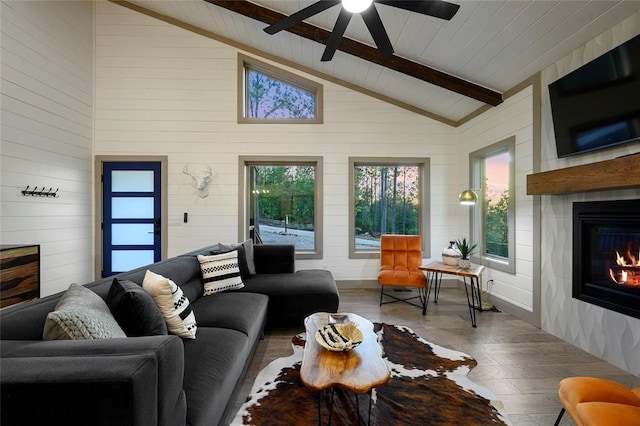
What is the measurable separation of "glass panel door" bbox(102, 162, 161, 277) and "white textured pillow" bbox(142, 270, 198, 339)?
10.6 feet

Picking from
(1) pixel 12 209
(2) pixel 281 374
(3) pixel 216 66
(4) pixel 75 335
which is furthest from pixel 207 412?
(3) pixel 216 66

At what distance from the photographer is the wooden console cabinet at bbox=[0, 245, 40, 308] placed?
2643mm

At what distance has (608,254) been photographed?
2.52 meters

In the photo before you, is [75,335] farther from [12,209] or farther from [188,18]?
[188,18]

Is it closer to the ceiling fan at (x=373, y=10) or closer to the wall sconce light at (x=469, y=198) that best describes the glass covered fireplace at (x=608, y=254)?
the wall sconce light at (x=469, y=198)

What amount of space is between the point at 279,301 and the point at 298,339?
432 mm

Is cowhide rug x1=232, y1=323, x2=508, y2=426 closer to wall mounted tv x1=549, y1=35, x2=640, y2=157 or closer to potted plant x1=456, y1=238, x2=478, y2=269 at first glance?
potted plant x1=456, y1=238, x2=478, y2=269

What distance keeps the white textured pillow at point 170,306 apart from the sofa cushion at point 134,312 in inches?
8.3

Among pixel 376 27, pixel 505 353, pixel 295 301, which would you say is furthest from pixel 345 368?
pixel 376 27

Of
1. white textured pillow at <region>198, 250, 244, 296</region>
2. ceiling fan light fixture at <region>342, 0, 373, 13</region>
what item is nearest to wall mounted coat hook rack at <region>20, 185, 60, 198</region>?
white textured pillow at <region>198, 250, 244, 296</region>

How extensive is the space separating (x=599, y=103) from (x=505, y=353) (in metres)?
2.38

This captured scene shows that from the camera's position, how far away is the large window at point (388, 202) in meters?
4.88

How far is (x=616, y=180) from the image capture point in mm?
2160

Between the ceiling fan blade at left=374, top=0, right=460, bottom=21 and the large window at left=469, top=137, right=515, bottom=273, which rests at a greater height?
the ceiling fan blade at left=374, top=0, right=460, bottom=21
